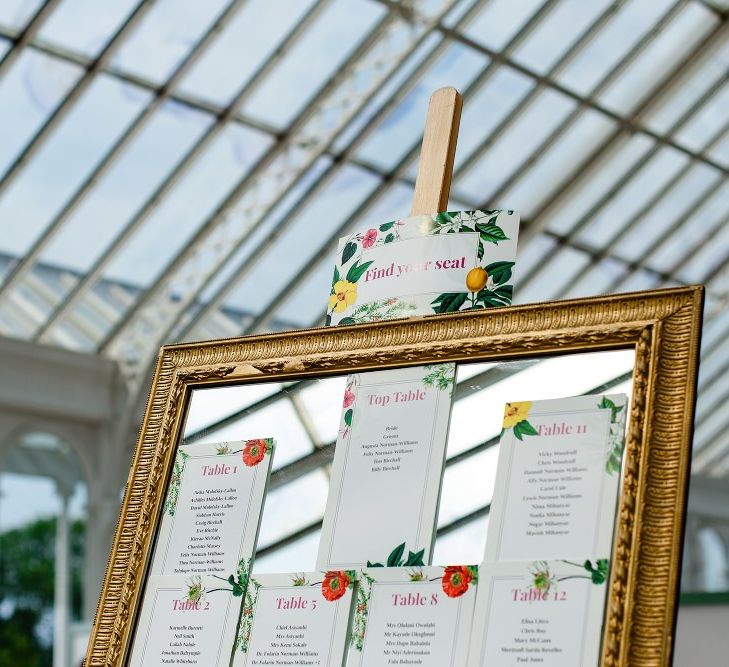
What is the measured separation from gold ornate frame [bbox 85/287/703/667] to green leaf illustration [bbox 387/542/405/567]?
25cm

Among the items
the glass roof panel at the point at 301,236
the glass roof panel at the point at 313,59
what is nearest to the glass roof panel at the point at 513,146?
the glass roof panel at the point at 301,236

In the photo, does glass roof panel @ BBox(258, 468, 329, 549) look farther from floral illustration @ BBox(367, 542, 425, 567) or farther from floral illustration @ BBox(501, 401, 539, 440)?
floral illustration @ BBox(501, 401, 539, 440)

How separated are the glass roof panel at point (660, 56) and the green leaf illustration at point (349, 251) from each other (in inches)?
327

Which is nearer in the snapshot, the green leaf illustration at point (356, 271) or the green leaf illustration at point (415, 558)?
the green leaf illustration at point (415, 558)

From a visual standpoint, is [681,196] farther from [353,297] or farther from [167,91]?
[353,297]

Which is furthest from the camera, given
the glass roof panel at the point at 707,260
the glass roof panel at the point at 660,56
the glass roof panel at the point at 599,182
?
the glass roof panel at the point at 707,260

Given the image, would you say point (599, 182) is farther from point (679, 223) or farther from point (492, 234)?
point (492, 234)

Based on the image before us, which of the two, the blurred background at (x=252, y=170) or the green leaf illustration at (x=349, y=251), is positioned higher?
the blurred background at (x=252, y=170)

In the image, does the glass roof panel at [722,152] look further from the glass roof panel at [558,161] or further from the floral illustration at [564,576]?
the floral illustration at [564,576]

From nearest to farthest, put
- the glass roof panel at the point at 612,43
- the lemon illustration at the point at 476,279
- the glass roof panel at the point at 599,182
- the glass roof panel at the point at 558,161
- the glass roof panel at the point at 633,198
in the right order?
the lemon illustration at the point at 476,279 < the glass roof panel at the point at 612,43 < the glass roof panel at the point at 558,161 < the glass roof panel at the point at 599,182 < the glass roof panel at the point at 633,198

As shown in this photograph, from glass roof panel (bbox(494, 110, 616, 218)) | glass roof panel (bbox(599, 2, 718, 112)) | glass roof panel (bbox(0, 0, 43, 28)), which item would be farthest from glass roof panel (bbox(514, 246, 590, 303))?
glass roof panel (bbox(0, 0, 43, 28))

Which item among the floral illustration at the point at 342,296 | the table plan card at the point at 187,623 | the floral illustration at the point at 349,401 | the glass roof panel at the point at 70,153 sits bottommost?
the table plan card at the point at 187,623

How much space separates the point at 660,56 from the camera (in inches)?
387

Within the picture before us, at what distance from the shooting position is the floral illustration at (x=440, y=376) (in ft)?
4.95
